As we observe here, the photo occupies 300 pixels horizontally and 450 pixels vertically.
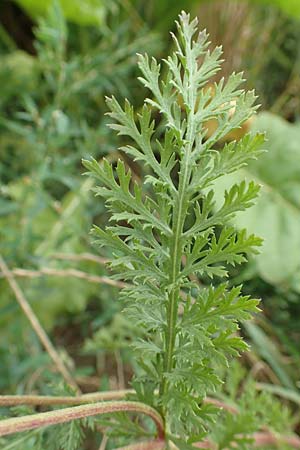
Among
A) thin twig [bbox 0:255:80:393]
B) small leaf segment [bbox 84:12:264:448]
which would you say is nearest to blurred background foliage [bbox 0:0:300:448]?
thin twig [bbox 0:255:80:393]

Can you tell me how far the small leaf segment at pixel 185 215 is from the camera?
218mm

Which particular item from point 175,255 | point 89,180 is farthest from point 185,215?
point 89,180

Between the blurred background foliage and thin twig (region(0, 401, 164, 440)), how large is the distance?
213 mm

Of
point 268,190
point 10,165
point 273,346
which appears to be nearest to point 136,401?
point 273,346

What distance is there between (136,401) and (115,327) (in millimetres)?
339

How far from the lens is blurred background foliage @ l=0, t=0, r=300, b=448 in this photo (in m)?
0.64

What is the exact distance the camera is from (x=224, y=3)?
1141 mm

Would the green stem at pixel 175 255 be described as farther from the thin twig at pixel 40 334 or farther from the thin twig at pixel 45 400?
the thin twig at pixel 40 334

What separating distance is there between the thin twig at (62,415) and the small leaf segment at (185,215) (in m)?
0.01

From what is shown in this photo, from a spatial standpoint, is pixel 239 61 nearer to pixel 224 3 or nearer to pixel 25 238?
pixel 224 3

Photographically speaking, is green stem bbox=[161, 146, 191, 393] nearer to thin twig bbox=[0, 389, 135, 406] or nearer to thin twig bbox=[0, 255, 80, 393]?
thin twig bbox=[0, 389, 135, 406]

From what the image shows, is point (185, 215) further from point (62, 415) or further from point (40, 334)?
point (40, 334)

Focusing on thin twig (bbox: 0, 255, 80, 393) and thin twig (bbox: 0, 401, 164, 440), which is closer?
thin twig (bbox: 0, 401, 164, 440)

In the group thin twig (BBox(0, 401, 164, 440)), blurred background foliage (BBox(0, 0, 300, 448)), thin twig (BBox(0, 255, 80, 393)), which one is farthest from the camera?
blurred background foliage (BBox(0, 0, 300, 448))
